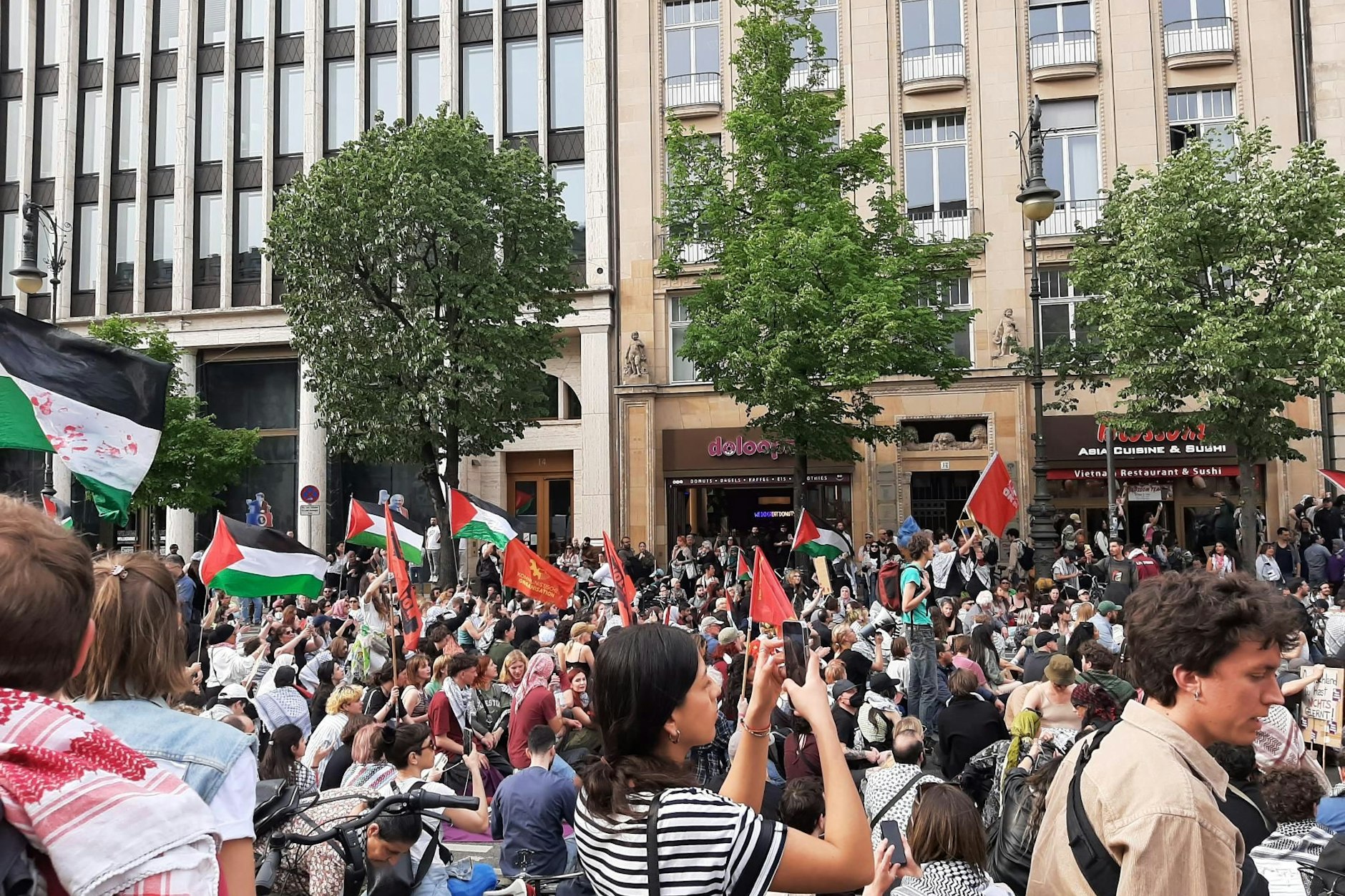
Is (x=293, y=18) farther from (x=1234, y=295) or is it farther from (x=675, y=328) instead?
(x=1234, y=295)

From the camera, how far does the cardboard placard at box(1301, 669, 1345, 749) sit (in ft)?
24.8

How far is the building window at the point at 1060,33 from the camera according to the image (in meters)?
28.5

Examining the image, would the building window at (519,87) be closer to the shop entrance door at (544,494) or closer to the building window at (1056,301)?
the shop entrance door at (544,494)

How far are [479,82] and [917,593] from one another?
85.9 feet

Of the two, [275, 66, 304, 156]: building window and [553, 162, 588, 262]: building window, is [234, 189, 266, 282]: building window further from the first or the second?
[553, 162, 588, 262]: building window

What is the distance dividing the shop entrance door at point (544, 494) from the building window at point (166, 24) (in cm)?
1906

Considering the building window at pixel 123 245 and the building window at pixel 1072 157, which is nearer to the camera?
the building window at pixel 1072 157

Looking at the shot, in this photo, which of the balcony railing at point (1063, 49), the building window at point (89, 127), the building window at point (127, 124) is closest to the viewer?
the balcony railing at point (1063, 49)

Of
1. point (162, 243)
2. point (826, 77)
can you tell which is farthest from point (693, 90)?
point (162, 243)

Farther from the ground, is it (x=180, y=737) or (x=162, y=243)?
(x=162, y=243)

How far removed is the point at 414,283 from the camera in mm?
23922

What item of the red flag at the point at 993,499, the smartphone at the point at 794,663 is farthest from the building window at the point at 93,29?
the smartphone at the point at 794,663

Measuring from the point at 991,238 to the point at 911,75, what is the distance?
5.25 metres

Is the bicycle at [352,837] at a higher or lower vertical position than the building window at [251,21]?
lower
